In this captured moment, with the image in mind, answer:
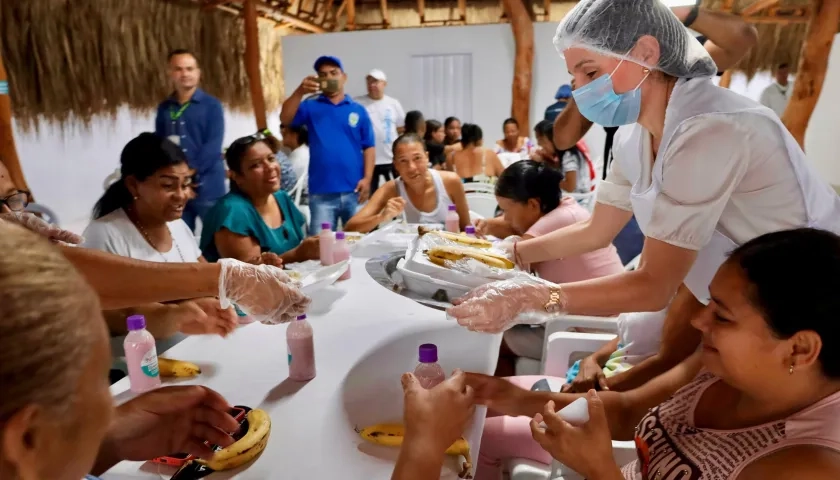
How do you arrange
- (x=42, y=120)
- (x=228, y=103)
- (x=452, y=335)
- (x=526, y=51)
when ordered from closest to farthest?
(x=452, y=335)
(x=42, y=120)
(x=228, y=103)
(x=526, y=51)

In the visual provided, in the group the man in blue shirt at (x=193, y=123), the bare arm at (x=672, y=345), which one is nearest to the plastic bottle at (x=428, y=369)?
the bare arm at (x=672, y=345)

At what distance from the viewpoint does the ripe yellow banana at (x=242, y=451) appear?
3.05 feet

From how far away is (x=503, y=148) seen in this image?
6617 millimetres

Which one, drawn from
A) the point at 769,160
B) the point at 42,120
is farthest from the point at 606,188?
the point at 42,120

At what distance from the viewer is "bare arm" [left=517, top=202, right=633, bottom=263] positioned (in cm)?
183

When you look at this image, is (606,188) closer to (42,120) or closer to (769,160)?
(769,160)

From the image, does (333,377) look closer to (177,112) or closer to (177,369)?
(177,369)

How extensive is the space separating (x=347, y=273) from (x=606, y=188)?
3.18ft

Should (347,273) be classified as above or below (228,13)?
below

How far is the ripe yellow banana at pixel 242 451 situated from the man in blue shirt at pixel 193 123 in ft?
9.75

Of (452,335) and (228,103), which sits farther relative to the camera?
(228,103)

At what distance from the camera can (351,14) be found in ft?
28.9

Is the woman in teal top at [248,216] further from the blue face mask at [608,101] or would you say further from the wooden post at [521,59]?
the wooden post at [521,59]

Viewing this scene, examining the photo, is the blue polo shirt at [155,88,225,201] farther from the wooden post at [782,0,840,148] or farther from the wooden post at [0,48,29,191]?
the wooden post at [782,0,840,148]
